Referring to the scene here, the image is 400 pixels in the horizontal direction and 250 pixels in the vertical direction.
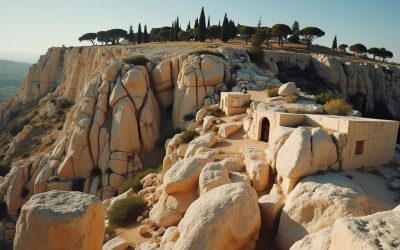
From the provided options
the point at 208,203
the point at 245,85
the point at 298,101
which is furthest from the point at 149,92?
the point at 208,203

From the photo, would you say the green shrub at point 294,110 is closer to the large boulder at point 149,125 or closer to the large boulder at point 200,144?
the large boulder at point 200,144

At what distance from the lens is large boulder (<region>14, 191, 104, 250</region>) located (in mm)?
7600

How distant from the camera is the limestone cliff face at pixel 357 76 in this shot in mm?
48031

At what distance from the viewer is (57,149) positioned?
31.1 meters

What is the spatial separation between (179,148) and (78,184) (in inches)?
493

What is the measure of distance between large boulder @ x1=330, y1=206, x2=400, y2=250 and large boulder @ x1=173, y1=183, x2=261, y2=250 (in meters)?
3.52

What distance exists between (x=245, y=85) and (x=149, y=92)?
871cm

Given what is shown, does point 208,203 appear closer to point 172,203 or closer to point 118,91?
point 172,203

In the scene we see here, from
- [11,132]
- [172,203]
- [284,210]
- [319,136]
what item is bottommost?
[11,132]

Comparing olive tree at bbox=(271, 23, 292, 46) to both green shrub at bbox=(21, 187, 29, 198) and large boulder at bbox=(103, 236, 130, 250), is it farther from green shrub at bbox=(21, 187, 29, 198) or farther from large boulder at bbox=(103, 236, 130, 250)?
large boulder at bbox=(103, 236, 130, 250)

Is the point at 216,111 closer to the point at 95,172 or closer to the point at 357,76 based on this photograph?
the point at 95,172

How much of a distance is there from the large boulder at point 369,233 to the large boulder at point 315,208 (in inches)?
127

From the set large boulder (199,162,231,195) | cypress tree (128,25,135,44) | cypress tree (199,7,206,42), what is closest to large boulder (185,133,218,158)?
large boulder (199,162,231,195)

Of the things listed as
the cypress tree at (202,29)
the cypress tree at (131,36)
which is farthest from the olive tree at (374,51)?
the cypress tree at (131,36)
